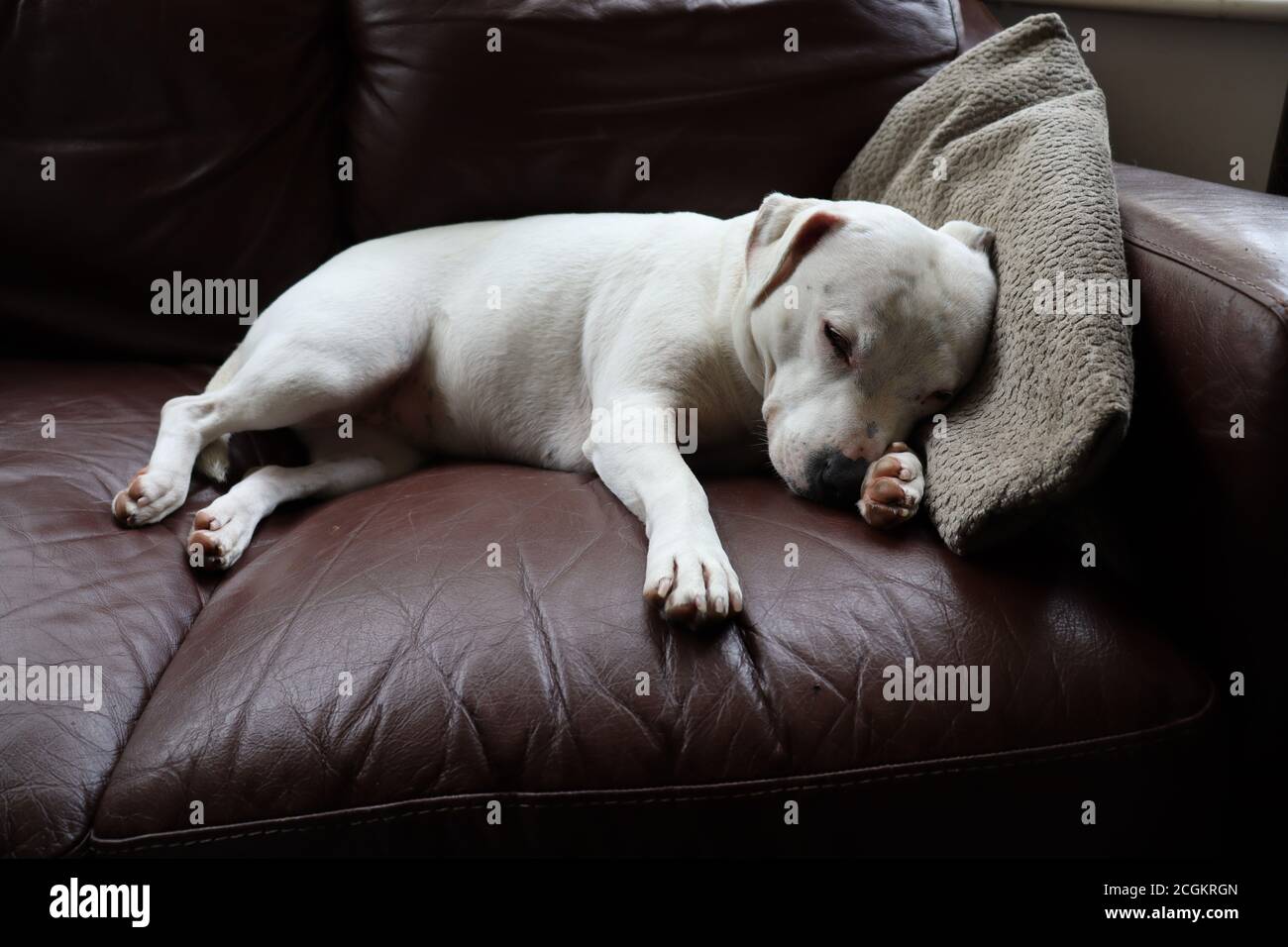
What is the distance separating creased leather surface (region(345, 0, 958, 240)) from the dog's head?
1.49ft

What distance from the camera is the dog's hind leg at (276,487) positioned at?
1.32m

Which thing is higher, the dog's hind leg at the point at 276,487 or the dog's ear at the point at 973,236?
the dog's ear at the point at 973,236

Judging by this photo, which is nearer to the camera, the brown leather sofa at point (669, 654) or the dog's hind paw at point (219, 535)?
the brown leather sofa at point (669, 654)

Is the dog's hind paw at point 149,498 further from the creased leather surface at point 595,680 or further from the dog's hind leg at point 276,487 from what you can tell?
the creased leather surface at point 595,680

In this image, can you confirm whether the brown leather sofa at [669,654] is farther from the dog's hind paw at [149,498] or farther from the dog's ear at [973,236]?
the dog's ear at [973,236]

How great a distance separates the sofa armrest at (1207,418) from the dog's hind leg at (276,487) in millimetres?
995

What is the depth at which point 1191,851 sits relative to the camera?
3.61 feet

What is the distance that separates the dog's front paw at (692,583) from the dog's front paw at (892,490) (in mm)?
197

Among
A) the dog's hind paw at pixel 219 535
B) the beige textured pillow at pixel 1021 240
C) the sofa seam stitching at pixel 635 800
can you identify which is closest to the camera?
the sofa seam stitching at pixel 635 800

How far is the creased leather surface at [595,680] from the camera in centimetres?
100

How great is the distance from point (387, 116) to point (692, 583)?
43.4 inches

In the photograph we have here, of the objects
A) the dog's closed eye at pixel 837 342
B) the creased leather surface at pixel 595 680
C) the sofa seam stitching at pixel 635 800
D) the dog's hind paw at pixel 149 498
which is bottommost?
the sofa seam stitching at pixel 635 800

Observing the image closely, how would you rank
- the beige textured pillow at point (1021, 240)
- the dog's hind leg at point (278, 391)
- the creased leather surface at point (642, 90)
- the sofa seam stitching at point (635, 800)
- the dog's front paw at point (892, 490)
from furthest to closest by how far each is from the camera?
the creased leather surface at point (642, 90) < the dog's hind leg at point (278, 391) < the dog's front paw at point (892, 490) < the beige textured pillow at point (1021, 240) < the sofa seam stitching at point (635, 800)

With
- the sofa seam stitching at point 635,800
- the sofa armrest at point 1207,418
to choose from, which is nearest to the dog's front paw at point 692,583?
the sofa seam stitching at point 635,800
